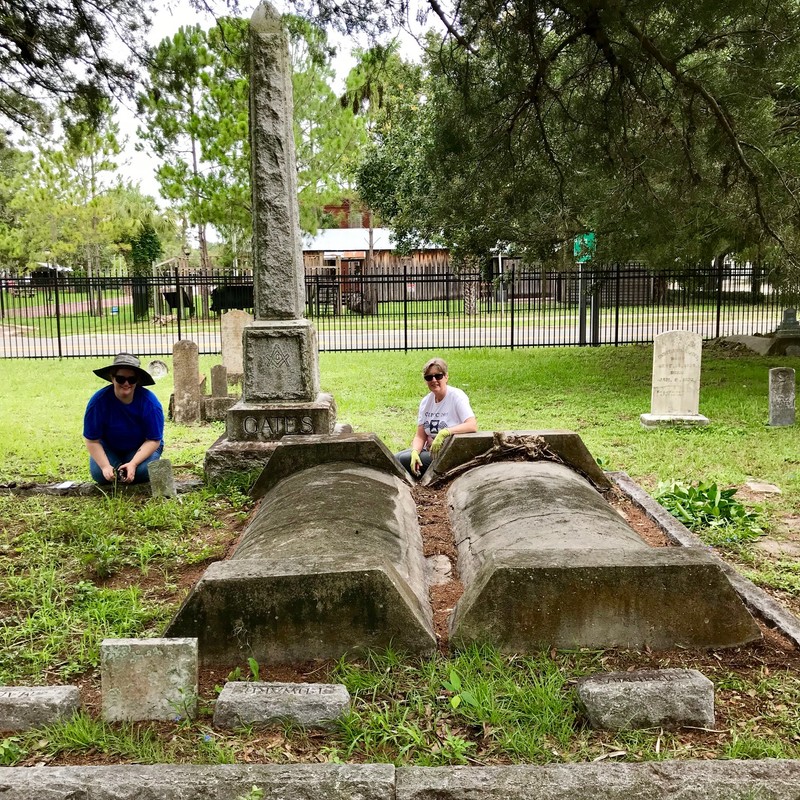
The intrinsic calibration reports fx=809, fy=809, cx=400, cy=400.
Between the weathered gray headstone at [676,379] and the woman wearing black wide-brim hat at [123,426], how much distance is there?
6050 mm

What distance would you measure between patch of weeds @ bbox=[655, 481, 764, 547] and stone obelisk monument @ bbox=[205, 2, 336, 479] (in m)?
2.74

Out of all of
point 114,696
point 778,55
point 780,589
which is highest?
point 778,55

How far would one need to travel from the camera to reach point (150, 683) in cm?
273

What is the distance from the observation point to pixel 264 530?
13.3ft

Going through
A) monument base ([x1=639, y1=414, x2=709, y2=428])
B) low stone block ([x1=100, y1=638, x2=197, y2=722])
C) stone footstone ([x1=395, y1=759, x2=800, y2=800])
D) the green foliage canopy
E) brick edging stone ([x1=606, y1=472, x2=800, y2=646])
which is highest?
the green foliage canopy

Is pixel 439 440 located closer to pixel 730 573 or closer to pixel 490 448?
pixel 490 448

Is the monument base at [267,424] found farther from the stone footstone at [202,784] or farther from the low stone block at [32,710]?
the stone footstone at [202,784]

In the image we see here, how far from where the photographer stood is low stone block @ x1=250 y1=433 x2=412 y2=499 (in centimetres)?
523

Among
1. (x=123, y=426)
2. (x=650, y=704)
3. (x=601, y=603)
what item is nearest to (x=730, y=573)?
(x=601, y=603)

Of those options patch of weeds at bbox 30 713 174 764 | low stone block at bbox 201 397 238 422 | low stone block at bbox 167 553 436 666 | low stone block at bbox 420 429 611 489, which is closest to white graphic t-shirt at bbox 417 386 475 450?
low stone block at bbox 420 429 611 489

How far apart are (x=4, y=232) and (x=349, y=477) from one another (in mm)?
30917

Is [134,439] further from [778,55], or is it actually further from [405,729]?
[778,55]

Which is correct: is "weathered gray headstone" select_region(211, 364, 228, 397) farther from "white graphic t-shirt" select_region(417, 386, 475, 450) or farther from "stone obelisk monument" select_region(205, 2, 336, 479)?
"white graphic t-shirt" select_region(417, 386, 475, 450)

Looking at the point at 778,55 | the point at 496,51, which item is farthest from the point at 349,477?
the point at 778,55
